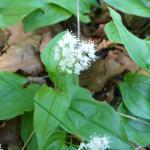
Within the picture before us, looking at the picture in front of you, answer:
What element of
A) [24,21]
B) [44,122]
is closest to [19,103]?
[44,122]

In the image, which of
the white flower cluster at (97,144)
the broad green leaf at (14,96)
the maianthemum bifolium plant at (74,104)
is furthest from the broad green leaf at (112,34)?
the white flower cluster at (97,144)

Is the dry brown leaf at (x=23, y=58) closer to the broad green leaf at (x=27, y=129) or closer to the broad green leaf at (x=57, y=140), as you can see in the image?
the broad green leaf at (x=27, y=129)

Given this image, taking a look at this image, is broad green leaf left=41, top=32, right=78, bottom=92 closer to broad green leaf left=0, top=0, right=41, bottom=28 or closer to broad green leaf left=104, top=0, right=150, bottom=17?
broad green leaf left=0, top=0, right=41, bottom=28

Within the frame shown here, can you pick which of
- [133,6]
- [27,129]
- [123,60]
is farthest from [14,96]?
[133,6]

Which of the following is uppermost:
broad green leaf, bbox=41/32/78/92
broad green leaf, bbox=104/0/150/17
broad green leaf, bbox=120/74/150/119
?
broad green leaf, bbox=104/0/150/17

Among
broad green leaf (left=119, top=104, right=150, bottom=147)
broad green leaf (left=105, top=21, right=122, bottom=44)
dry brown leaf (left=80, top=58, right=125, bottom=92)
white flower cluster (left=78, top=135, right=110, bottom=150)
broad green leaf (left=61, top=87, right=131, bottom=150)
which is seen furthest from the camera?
dry brown leaf (left=80, top=58, right=125, bottom=92)

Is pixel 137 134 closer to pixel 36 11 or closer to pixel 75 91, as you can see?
pixel 75 91

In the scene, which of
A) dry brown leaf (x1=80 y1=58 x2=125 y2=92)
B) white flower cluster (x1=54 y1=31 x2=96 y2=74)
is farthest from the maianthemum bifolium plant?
dry brown leaf (x1=80 y1=58 x2=125 y2=92)

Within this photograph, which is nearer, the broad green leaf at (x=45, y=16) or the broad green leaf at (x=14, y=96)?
the broad green leaf at (x=14, y=96)
